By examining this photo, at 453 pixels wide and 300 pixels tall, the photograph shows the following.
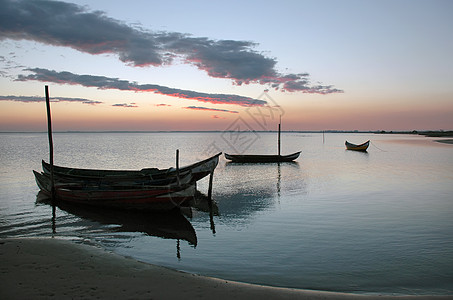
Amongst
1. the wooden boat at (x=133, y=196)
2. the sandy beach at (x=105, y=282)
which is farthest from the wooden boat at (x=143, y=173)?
the sandy beach at (x=105, y=282)

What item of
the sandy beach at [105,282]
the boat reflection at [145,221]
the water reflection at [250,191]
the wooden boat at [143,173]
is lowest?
the water reflection at [250,191]

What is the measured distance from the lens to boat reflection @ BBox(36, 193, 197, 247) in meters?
10.7

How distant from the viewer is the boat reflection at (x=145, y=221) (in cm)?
1073

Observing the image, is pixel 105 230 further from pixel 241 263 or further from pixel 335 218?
pixel 335 218

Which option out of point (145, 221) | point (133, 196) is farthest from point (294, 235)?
point (133, 196)

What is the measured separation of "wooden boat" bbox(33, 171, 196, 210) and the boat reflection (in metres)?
0.30

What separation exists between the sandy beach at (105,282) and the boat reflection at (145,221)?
321 centimetres

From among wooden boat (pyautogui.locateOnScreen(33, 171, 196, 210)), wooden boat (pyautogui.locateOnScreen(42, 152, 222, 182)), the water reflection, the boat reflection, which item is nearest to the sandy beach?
the boat reflection

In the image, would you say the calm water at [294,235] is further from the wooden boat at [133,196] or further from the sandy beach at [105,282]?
the sandy beach at [105,282]

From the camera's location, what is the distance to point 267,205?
49.3ft

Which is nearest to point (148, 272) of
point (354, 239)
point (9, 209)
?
point (354, 239)

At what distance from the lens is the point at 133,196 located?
13484 millimetres

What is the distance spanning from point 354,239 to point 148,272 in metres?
6.73

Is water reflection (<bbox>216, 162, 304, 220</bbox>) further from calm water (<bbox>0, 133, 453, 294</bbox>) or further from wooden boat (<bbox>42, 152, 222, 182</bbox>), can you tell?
wooden boat (<bbox>42, 152, 222, 182</bbox>)
